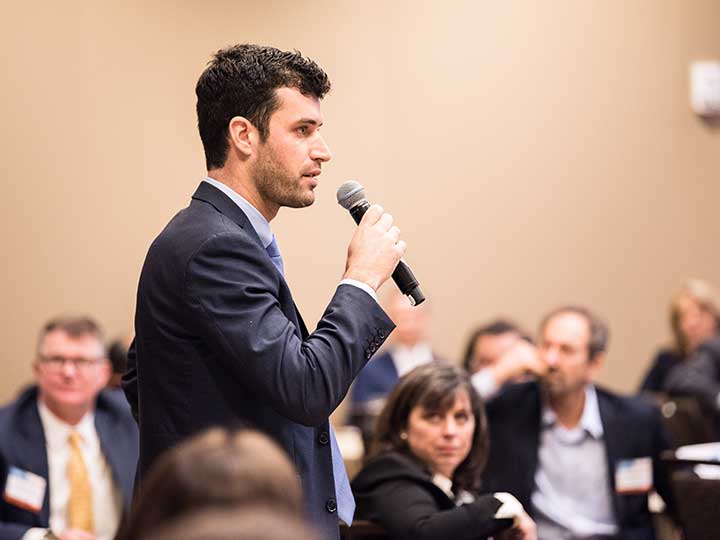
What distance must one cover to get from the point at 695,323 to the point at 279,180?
5070 millimetres

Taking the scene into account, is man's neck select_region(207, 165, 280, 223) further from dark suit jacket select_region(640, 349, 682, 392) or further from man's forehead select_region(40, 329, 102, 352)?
dark suit jacket select_region(640, 349, 682, 392)

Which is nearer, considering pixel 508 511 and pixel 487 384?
pixel 508 511

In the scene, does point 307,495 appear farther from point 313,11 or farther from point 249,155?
point 313,11

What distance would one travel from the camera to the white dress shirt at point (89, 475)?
3.69 m

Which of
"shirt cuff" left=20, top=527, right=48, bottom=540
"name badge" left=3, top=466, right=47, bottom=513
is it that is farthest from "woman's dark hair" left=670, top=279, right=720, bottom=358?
"shirt cuff" left=20, top=527, right=48, bottom=540

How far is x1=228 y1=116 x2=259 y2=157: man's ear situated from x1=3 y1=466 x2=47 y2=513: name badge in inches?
74.5

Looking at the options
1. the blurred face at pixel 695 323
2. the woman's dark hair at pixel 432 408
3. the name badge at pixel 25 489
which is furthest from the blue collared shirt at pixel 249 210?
the blurred face at pixel 695 323

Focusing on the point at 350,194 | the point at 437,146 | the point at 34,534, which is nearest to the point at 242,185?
the point at 350,194

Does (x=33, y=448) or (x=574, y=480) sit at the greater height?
(x=33, y=448)

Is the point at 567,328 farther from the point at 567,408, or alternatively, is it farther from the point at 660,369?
the point at 660,369

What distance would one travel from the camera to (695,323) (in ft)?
21.7

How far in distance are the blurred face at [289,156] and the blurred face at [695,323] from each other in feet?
16.5

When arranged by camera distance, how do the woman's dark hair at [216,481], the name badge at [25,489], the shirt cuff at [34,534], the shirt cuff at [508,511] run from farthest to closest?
the name badge at [25,489] → the shirt cuff at [34,534] → the shirt cuff at [508,511] → the woman's dark hair at [216,481]

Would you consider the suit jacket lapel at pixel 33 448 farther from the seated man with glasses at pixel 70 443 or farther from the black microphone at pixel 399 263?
the black microphone at pixel 399 263
